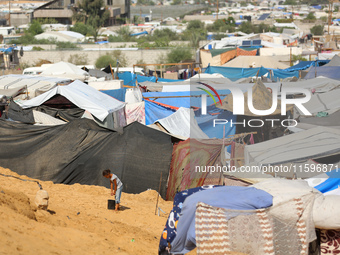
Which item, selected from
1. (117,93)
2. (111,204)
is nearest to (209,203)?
(111,204)

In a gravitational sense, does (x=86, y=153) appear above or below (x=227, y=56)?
above

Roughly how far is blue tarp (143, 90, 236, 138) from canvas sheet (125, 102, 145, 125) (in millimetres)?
118

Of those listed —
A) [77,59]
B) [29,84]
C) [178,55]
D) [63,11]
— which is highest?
[63,11]

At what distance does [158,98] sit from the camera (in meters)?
15.8

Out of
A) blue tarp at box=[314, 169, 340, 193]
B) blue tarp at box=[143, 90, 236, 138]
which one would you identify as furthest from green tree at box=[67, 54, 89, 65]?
blue tarp at box=[314, 169, 340, 193]

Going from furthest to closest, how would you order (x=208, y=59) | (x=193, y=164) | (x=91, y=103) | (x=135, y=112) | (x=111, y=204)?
(x=208, y=59), (x=135, y=112), (x=91, y=103), (x=193, y=164), (x=111, y=204)

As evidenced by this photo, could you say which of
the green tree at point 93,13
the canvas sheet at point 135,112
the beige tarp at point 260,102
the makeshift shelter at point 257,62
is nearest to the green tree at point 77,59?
the makeshift shelter at point 257,62

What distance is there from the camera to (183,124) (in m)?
13.5

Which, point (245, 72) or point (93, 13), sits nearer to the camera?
point (245, 72)

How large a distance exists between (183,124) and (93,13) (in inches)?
2336

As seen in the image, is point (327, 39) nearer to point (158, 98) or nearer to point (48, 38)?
point (48, 38)

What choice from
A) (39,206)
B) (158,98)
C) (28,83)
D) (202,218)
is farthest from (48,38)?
(202,218)

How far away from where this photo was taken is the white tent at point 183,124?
13.2 m

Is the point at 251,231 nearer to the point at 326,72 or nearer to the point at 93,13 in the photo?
the point at 326,72
